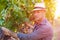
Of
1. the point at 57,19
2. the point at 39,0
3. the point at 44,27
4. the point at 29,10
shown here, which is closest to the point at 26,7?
the point at 29,10

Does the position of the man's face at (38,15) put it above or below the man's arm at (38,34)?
above

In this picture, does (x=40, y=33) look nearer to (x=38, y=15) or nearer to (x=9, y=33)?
(x=38, y=15)

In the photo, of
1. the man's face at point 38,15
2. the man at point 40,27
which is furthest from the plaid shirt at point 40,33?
the man's face at point 38,15

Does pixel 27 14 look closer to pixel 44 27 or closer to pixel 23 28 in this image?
pixel 23 28

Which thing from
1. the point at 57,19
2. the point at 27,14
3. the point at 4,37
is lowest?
the point at 57,19

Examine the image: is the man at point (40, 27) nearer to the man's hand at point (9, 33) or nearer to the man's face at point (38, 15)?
the man's face at point (38, 15)

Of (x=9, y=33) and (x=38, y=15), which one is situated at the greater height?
(x=38, y=15)

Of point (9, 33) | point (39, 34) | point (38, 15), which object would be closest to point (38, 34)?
point (39, 34)

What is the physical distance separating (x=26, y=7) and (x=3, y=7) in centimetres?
31

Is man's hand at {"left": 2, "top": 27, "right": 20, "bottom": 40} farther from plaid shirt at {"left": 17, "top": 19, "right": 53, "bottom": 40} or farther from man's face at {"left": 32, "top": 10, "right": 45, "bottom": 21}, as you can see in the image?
man's face at {"left": 32, "top": 10, "right": 45, "bottom": 21}

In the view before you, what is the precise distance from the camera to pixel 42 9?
96.7 inches

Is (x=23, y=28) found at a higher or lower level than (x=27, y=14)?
lower

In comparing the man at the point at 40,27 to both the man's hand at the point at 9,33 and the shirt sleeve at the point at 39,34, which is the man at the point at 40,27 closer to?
the shirt sleeve at the point at 39,34

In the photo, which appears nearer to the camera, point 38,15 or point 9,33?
point 38,15
